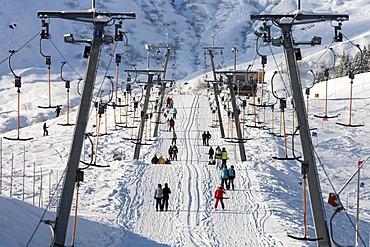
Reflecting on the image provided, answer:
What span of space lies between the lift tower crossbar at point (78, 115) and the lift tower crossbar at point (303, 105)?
13.2 ft

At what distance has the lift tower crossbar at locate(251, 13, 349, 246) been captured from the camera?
58.5 feet

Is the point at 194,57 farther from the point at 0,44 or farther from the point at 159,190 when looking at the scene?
the point at 159,190

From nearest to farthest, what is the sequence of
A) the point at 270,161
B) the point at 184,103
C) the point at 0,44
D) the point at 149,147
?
1. the point at 270,161
2. the point at 149,147
3. the point at 184,103
4. the point at 0,44

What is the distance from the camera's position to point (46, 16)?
16844 mm

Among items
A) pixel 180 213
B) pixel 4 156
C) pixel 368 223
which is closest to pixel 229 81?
pixel 368 223

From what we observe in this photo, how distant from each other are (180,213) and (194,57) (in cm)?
16641

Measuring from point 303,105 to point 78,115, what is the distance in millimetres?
5773

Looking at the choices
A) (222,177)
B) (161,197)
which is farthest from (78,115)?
(222,177)

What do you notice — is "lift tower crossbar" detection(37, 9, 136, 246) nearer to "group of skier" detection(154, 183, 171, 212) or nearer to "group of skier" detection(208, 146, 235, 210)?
"group of skier" detection(154, 183, 171, 212)

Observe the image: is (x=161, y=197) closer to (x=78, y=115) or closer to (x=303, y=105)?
(x=303, y=105)

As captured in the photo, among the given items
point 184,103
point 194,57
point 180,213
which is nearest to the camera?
point 180,213

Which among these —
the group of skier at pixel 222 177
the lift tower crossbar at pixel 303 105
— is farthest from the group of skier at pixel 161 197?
the lift tower crossbar at pixel 303 105

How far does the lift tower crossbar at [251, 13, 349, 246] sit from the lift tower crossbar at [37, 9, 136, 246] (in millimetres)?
4034

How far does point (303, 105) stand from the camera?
1806cm
